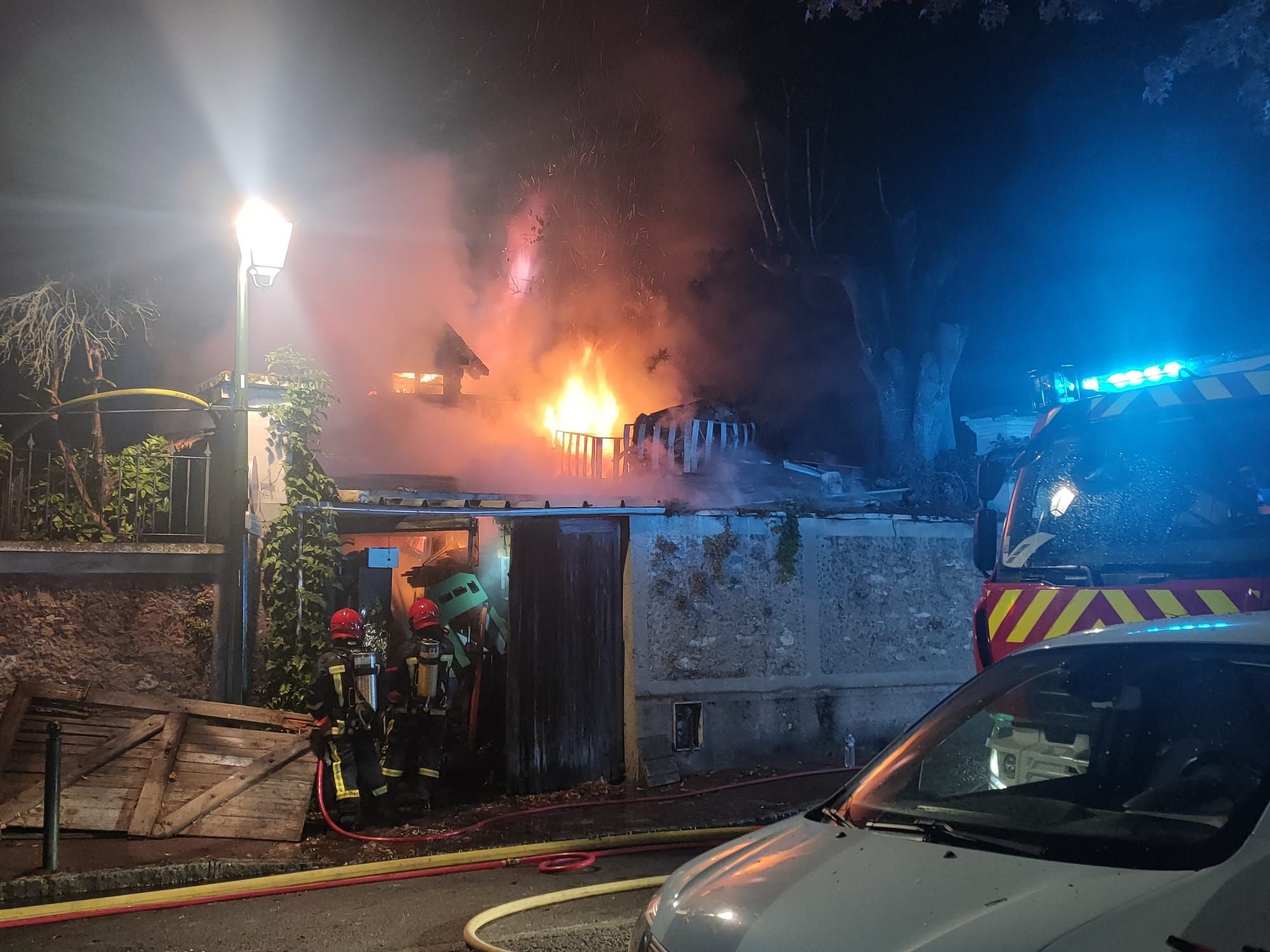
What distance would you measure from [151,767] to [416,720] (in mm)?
2108

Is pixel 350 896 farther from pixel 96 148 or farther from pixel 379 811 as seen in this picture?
pixel 96 148

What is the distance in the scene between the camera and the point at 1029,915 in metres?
1.82

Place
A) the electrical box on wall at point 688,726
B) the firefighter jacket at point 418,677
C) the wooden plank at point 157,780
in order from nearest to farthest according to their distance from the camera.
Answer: the wooden plank at point 157,780, the firefighter jacket at point 418,677, the electrical box on wall at point 688,726

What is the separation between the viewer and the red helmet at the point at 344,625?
25.8 ft

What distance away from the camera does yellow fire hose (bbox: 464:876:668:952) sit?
15.2 ft

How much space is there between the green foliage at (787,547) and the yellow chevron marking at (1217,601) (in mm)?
5770

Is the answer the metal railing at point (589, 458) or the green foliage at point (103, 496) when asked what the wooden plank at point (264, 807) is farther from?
the metal railing at point (589, 458)

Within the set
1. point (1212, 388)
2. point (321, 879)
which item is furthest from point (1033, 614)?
point (321, 879)

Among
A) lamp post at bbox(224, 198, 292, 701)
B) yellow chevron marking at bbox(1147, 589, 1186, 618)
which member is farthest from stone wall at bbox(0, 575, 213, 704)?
yellow chevron marking at bbox(1147, 589, 1186, 618)

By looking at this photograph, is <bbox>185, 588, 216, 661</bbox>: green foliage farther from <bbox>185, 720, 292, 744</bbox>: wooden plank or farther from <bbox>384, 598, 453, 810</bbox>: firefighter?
<bbox>384, 598, 453, 810</bbox>: firefighter

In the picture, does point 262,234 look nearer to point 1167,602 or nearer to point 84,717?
point 84,717

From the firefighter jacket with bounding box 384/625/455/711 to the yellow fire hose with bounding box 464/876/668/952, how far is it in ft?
9.22

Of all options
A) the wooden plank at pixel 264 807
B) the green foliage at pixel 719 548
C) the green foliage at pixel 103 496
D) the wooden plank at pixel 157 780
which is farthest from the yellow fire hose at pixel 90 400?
the green foliage at pixel 719 548

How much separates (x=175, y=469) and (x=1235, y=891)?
342 inches
